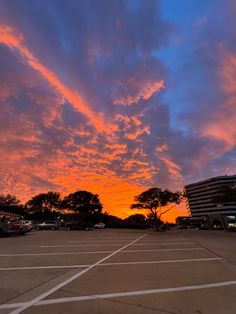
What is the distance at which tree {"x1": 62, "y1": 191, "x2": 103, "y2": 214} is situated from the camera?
12850cm

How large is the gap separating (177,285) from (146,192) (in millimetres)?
65495

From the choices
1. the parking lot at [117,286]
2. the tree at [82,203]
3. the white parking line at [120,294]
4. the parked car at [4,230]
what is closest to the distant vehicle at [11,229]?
the parked car at [4,230]

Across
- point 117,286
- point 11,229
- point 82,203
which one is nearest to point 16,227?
point 11,229

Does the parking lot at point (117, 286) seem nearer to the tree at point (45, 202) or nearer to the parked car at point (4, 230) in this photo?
the parked car at point (4, 230)

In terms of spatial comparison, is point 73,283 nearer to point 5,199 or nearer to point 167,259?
point 167,259

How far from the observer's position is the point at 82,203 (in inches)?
5074

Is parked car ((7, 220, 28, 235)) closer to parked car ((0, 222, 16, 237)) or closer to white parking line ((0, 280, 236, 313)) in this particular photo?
parked car ((0, 222, 16, 237))

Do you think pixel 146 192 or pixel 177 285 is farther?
pixel 146 192

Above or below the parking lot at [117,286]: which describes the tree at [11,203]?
above

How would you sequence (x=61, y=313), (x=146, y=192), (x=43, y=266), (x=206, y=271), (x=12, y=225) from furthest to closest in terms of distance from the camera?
(x=146, y=192) → (x=12, y=225) → (x=43, y=266) → (x=206, y=271) → (x=61, y=313)

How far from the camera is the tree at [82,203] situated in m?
128

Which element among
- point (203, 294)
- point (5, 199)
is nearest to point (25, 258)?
point (203, 294)

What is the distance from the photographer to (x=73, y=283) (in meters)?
9.94

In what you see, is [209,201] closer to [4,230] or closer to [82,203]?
[82,203]
